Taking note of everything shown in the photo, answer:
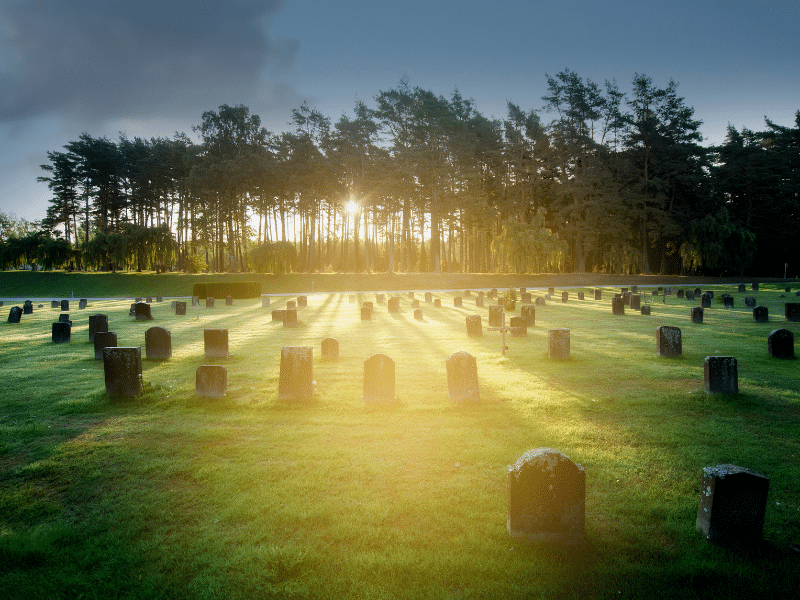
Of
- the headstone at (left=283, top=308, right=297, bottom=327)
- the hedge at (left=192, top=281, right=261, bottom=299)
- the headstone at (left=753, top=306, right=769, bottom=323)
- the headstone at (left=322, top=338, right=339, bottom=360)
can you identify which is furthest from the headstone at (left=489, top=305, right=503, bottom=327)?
the hedge at (left=192, top=281, right=261, bottom=299)

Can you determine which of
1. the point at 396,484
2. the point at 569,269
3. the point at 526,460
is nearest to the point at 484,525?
the point at 526,460

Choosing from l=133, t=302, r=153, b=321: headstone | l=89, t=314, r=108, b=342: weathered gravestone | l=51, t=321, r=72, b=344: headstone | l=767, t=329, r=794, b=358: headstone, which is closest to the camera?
l=767, t=329, r=794, b=358: headstone

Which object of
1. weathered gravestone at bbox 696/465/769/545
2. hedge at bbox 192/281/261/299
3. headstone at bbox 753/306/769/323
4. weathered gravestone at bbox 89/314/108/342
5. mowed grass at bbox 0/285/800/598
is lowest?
mowed grass at bbox 0/285/800/598

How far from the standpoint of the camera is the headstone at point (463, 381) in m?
6.33

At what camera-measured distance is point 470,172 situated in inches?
1865

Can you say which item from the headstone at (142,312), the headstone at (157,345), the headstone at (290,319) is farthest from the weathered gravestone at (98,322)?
the headstone at (142,312)

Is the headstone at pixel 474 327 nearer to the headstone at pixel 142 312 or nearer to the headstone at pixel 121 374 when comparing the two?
the headstone at pixel 121 374

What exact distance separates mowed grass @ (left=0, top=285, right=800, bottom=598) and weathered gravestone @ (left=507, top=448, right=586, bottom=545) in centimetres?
12

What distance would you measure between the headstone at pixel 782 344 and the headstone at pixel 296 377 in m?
9.43

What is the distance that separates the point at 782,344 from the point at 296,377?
9.73 m

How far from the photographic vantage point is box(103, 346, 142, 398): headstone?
662 centimetres

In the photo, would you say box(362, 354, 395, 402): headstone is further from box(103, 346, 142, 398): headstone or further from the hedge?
the hedge

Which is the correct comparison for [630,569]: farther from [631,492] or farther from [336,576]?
[336,576]

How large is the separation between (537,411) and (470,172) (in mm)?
44687
